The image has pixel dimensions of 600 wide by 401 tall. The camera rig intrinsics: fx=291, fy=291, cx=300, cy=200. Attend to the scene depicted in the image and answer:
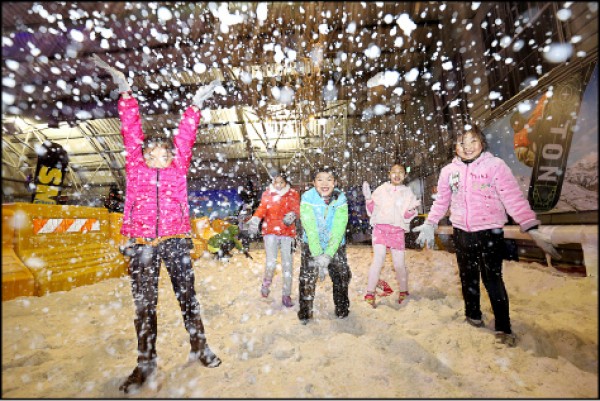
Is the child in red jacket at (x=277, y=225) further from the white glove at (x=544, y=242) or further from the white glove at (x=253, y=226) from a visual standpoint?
the white glove at (x=544, y=242)

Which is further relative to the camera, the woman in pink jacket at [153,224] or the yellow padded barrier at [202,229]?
the yellow padded barrier at [202,229]

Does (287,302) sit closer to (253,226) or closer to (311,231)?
(253,226)

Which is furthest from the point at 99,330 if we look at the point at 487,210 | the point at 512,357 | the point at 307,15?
the point at 307,15

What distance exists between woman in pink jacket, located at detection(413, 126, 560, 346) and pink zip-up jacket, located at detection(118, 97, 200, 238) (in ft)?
8.86

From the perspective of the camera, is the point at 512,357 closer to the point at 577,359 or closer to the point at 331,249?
the point at 577,359

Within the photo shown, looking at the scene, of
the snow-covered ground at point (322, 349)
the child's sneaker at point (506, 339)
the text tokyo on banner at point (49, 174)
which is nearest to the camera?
the snow-covered ground at point (322, 349)

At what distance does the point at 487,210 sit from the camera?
2.79m

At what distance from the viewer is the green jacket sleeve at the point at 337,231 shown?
327 centimetres

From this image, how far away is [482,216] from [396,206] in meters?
1.29

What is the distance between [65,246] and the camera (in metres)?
4.59

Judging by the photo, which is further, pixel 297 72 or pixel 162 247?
pixel 297 72

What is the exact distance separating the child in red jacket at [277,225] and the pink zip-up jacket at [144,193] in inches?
68.4

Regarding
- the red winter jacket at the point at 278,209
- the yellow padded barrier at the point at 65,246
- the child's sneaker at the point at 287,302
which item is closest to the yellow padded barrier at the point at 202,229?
the yellow padded barrier at the point at 65,246

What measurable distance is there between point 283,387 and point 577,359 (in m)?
2.26
